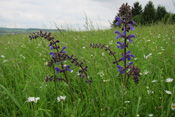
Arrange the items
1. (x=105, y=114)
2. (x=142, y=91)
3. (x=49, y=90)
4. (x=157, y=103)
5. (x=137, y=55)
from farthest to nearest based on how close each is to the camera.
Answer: (x=137, y=55), (x=49, y=90), (x=142, y=91), (x=157, y=103), (x=105, y=114)

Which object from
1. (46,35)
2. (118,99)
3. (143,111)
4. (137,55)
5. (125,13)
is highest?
(125,13)

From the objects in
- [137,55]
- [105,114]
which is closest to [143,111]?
[105,114]

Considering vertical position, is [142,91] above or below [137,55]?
below

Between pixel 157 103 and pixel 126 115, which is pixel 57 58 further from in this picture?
pixel 157 103

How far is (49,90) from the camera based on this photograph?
2145 mm

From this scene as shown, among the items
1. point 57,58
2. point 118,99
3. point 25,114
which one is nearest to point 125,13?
point 57,58

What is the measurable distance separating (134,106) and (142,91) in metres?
0.29

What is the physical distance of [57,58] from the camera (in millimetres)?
1522

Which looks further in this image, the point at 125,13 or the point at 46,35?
the point at 46,35

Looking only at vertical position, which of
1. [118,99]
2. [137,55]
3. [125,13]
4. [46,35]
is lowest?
[118,99]

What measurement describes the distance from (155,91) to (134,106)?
0.43 meters

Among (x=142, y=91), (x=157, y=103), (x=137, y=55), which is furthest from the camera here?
(x=137, y=55)

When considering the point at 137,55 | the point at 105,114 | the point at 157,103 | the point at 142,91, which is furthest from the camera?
the point at 137,55

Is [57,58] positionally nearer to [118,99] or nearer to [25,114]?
[25,114]
